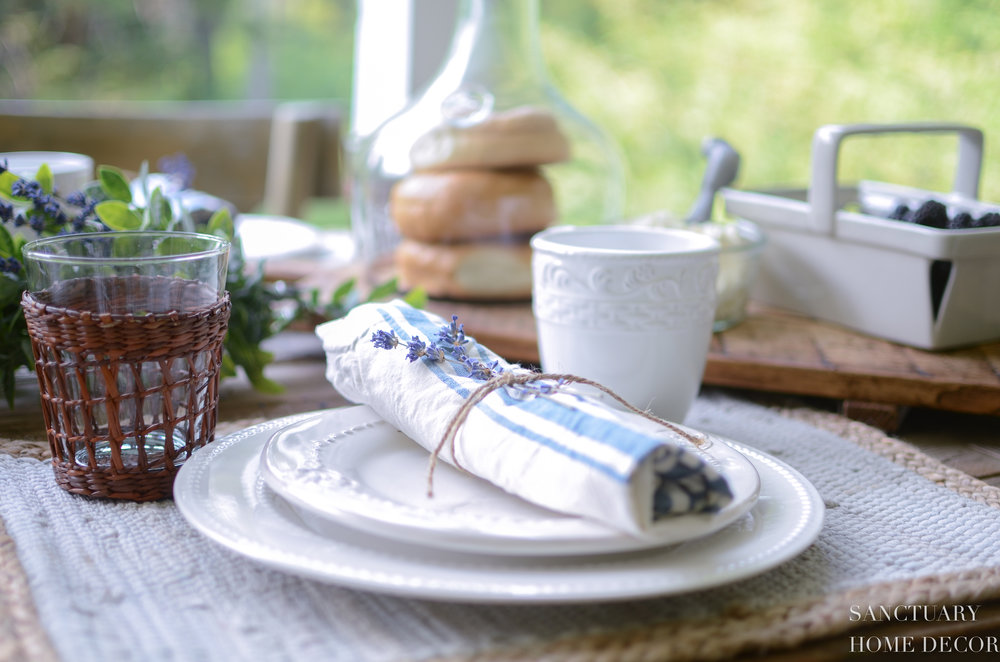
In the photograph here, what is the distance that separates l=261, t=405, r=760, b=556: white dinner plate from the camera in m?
0.33

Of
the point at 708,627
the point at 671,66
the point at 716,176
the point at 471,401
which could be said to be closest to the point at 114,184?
the point at 471,401

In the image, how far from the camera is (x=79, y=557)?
0.39m

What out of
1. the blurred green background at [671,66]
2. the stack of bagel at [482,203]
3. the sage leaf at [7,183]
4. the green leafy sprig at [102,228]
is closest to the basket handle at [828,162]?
the stack of bagel at [482,203]

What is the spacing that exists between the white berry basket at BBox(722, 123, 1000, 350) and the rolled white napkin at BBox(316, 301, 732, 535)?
349mm

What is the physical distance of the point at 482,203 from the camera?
0.83 m

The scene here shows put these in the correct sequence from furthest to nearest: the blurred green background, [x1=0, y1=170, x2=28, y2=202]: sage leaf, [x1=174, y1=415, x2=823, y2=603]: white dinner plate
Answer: the blurred green background < [x1=0, y1=170, x2=28, y2=202]: sage leaf < [x1=174, y1=415, x2=823, y2=603]: white dinner plate

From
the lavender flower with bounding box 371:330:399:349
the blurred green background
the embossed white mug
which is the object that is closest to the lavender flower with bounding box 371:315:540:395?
the lavender flower with bounding box 371:330:399:349

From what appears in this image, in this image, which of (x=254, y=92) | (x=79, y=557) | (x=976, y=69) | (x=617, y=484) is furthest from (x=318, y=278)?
(x=254, y=92)

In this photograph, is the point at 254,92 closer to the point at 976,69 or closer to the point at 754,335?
the point at 976,69

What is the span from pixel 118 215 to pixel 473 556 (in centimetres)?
35

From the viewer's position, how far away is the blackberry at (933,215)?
70cm

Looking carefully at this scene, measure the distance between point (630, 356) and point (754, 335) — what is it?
247mm

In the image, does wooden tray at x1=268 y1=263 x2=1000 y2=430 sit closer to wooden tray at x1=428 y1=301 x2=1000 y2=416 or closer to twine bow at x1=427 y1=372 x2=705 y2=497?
wooden tray at x1=428 y1=301 x2=1000 y2=416

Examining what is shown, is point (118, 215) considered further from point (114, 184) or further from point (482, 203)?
point (482, 203)
